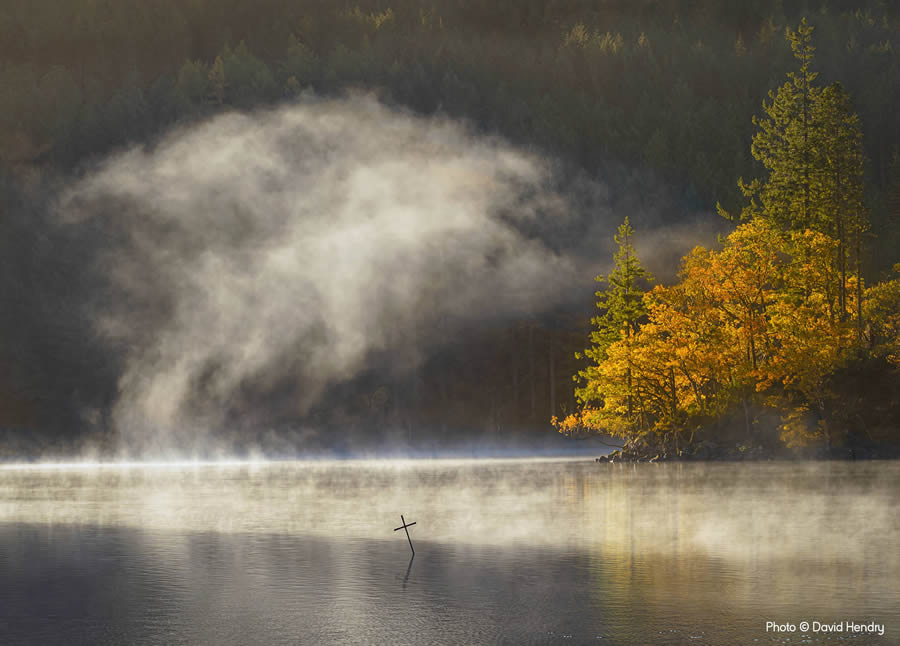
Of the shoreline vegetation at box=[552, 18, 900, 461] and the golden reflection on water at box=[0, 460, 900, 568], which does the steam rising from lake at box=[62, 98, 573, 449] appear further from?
the golden reflection on water at box=[0, 460, 900, 568]

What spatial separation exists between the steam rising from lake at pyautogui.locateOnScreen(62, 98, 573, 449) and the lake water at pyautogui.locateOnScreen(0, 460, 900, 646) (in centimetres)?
11346

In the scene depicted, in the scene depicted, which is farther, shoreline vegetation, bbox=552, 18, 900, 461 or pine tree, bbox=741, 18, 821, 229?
pine tree, bbox=741, 18, 821, 229

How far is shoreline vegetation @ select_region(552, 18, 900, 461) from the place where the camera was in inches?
3002

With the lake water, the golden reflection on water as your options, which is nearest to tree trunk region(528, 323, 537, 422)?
the golden reflection on water

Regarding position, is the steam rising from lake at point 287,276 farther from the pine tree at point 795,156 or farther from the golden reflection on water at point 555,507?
the golden reflection on water at point 555,507

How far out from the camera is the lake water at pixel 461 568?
17.0 m

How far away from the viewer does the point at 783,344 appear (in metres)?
76.8

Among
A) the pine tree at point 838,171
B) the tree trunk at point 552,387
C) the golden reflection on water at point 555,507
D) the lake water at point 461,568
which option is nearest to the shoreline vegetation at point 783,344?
the pine tree at point 838,171

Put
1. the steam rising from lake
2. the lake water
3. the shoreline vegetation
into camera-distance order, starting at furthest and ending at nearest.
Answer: the steam rising from lake → the shoreline vegetation → the lake water

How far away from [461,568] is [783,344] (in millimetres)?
58057

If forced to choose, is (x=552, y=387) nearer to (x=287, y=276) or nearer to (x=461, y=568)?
(x=287, y=276)

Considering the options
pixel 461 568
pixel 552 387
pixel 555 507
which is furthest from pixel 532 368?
pixel 461 568

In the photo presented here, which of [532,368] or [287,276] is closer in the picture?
[532,368]

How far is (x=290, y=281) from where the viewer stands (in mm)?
174375
